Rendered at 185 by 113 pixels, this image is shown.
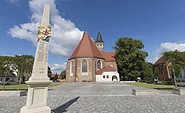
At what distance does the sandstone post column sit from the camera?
4438 mm

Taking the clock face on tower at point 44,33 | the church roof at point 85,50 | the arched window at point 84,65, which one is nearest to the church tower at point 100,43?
the church roof at point 85,50

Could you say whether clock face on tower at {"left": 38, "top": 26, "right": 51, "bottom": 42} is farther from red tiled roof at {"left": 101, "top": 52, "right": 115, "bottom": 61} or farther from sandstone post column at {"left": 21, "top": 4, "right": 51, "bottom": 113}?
red tiled roof at {"left": 101, "top": 52, "right": 115, "bottom": 61}

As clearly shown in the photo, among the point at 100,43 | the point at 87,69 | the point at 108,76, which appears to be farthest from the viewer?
A: the point at 100,43

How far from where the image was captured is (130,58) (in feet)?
129

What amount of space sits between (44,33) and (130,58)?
3654cm

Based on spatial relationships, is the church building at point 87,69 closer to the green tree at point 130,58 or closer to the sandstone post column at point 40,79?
the green tree at point 130,58

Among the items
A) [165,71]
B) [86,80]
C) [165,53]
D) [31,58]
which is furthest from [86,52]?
[165,71]

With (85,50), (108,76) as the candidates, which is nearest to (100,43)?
(85,50)

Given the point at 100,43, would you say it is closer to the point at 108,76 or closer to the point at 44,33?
the point at 108,76

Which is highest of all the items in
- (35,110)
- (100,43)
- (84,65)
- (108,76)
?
(100,43)

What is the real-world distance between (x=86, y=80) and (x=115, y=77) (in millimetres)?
9251

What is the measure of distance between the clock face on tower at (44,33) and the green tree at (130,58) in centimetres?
3549

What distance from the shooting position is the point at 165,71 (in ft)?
190

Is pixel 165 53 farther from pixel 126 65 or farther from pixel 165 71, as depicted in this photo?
pixel 165 71
